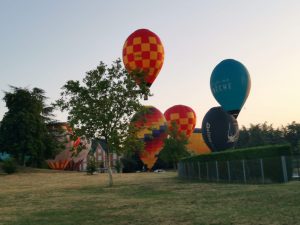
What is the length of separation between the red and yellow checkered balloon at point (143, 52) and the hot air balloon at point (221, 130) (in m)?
10.1

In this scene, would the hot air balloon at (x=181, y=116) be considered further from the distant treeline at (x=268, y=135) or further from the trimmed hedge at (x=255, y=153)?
the distant treeline at (x=268, y=135)

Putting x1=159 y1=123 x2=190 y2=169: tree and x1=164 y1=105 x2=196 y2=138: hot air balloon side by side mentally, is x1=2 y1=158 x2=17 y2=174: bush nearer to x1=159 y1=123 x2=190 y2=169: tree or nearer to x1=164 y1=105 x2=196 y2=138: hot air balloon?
x1=159 y1=123 x2=190 y2=169: tree

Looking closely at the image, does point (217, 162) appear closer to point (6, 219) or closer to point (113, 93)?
point (113, 93)

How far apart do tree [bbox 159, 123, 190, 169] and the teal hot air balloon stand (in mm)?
22312

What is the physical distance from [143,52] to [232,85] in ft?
36.1

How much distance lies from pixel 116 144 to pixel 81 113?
3.85m

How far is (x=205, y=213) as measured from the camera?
13453mm

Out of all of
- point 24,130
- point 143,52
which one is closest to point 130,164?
point 24,130

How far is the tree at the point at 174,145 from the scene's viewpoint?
229 ft

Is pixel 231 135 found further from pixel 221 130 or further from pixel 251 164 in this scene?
pixel 251 164

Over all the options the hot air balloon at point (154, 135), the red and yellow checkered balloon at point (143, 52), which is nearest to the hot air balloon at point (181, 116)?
the hot air balloon at point (154, 135)

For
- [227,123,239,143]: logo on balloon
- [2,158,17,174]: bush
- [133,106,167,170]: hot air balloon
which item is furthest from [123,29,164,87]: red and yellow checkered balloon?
[2,158,17,174]: bush

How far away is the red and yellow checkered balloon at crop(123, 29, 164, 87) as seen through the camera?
1784 inches

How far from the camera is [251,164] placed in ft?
88.8
